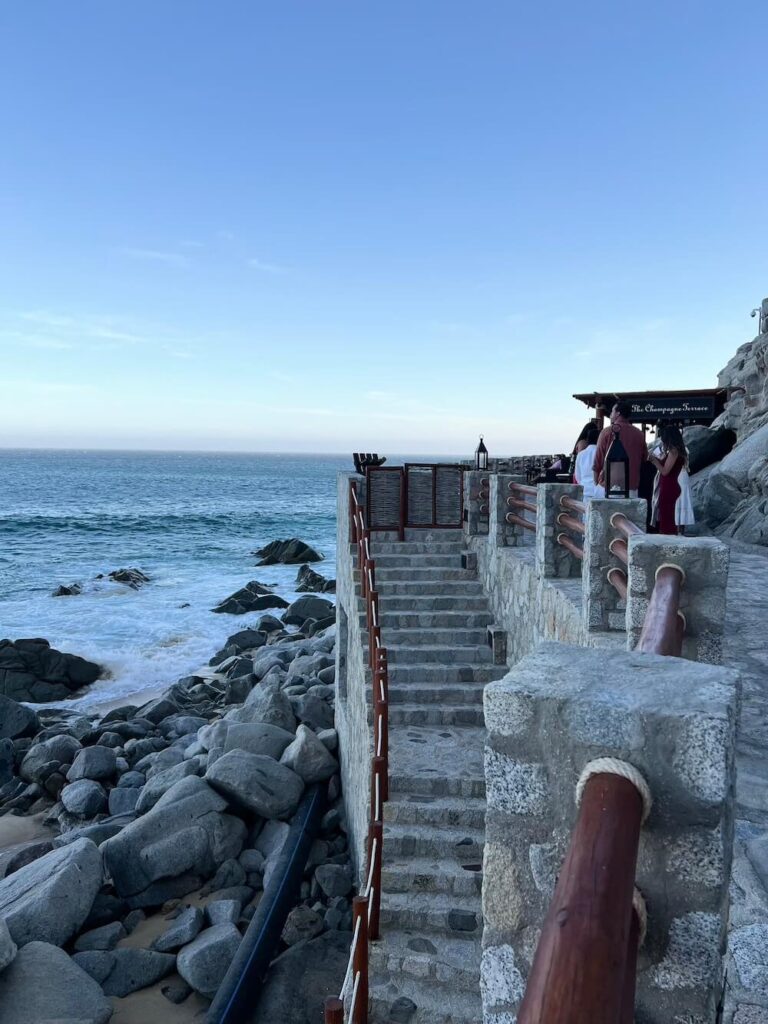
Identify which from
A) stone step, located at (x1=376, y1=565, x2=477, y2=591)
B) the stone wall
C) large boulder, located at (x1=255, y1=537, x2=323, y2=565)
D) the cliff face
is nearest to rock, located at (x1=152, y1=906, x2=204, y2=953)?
the stone wall

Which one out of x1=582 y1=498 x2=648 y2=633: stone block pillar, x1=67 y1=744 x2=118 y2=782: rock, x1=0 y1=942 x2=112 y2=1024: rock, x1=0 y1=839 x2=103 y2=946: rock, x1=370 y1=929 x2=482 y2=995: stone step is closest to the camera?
x1=582 y1=498 x2=648 y2=633: stone block pillar

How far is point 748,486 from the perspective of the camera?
14836mm

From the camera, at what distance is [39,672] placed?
18.8m

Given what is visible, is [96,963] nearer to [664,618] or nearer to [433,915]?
[433,915]

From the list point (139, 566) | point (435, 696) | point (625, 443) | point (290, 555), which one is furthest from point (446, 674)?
point (139, 566)

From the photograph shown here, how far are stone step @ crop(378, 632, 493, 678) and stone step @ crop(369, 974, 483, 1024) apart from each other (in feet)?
14.9

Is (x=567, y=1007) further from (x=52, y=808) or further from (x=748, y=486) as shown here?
(x=748, y=486)

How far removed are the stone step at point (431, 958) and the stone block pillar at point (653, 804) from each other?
4.50 meters

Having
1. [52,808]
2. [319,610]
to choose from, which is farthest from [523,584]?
[319,610]

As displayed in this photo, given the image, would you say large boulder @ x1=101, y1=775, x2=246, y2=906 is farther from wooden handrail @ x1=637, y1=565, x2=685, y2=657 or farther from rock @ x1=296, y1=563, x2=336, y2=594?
rock @ x1=296, y1=563, x2=336, y2=594

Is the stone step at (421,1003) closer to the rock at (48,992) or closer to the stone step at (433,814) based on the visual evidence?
the stone step at (433,814)

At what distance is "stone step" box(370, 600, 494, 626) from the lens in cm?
1066

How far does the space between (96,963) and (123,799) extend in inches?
172

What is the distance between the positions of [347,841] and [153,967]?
2.91 metres
